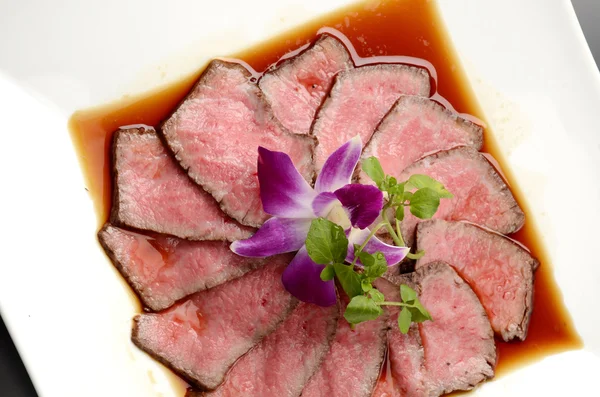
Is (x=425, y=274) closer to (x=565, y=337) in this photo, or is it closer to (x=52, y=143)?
(x=565, y=337)

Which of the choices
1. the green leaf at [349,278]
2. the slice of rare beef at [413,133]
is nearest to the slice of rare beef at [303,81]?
the slice of rare beef at [413,133]

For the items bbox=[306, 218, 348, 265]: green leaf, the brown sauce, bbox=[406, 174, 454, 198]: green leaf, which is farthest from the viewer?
the brown sauce

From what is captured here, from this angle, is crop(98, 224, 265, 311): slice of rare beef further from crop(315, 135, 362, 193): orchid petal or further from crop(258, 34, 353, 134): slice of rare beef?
crop(258, 34, 353, 134): slice of rare beef

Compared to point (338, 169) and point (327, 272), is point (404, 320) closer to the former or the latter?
point (327, 272)

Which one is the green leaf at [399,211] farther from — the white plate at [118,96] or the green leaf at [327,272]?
the white plate at [118,96]

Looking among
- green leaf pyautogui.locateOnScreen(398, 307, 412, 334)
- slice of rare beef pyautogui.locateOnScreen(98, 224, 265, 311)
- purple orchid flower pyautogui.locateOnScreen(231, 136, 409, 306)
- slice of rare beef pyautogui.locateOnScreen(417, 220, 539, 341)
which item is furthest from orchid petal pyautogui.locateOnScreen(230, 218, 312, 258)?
slice of rare beef pyautogui.locateOnScreen(417, 220, 539, 341)

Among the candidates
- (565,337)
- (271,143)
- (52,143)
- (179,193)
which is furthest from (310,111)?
(565,337)
